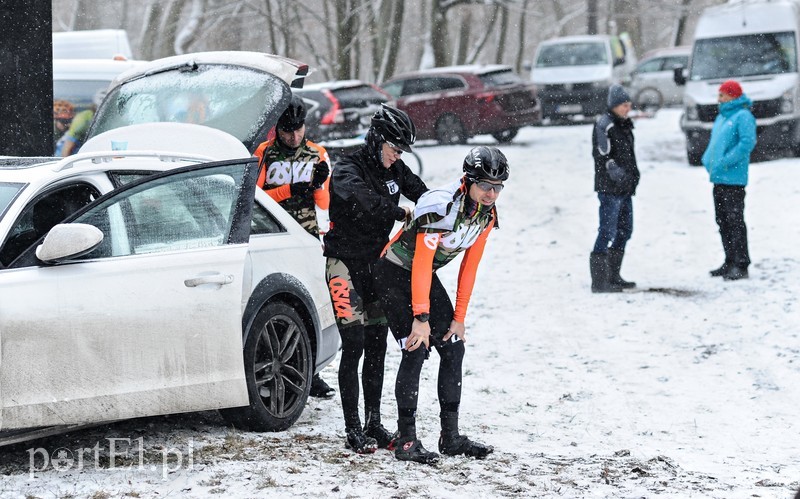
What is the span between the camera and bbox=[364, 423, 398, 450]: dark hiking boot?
6.04m

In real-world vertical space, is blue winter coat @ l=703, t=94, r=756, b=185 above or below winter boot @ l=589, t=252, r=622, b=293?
above

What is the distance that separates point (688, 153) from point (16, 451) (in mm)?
15826

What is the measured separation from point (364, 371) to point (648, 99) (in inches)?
1139

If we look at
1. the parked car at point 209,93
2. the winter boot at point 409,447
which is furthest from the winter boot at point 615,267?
the winter boot at point 409,447

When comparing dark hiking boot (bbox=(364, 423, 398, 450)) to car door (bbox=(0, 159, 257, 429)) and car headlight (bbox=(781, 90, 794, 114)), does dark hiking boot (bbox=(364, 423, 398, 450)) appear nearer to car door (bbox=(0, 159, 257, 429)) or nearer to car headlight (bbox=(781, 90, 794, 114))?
car door (bbox=(0, 159, 257, 429))

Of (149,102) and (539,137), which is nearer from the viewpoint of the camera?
(149,102)

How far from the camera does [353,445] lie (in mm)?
5891

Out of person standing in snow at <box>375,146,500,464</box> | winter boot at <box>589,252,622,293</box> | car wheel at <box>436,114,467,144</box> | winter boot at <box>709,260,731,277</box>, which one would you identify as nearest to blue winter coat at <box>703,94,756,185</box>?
winter boot at <box>709,260,731,277</box>

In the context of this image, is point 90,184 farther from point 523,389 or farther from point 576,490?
point 523,389

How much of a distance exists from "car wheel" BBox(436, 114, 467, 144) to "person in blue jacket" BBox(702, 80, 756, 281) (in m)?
11.7

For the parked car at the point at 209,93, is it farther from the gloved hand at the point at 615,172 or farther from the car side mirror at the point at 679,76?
the car side mirror at the point at 679,76

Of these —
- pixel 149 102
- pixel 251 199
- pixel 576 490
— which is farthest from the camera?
pixel 149 102

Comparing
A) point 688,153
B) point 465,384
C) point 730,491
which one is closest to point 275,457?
point 730,491

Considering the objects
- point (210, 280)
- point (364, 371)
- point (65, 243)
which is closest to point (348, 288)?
point (364, 371)
